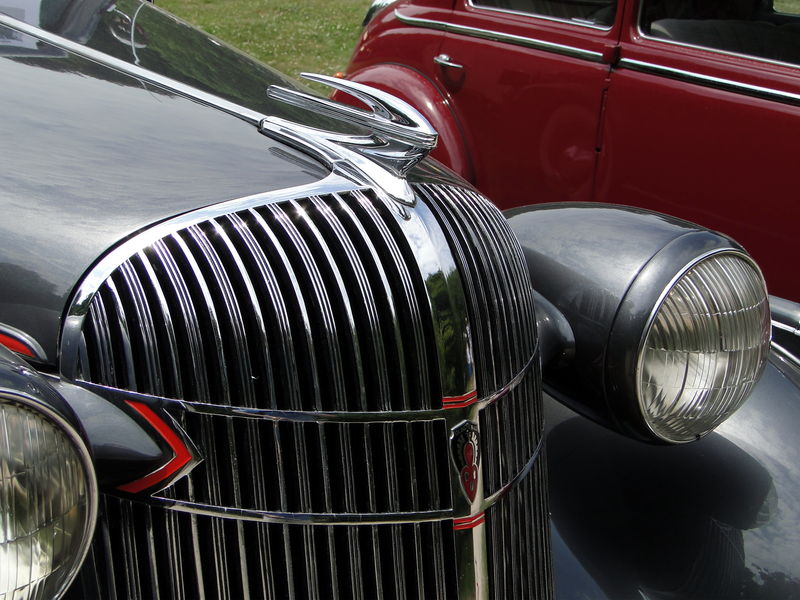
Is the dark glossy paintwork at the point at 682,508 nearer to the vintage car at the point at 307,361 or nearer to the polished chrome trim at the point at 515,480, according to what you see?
the vintage car at the point at 307,361

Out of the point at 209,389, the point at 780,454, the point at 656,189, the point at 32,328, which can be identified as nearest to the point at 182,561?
the point at 209,389

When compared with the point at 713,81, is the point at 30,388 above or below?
below

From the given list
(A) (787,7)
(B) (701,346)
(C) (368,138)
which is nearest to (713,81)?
(A) (787,7)

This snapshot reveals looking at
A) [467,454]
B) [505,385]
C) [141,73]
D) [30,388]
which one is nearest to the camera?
[30,388]

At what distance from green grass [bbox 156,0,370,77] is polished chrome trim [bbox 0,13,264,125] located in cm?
703

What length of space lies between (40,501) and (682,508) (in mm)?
1181

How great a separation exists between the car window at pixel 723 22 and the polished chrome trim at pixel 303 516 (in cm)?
248

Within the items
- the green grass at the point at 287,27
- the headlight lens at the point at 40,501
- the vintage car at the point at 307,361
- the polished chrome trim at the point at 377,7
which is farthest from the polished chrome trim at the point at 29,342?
the green grass at the point at 287,27

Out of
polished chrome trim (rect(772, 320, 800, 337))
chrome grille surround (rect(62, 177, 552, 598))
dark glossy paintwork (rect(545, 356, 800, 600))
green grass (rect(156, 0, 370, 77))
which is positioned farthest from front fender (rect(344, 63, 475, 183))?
green grass (rect(156, 0, 370, 77))

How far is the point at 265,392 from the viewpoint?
1201 mm

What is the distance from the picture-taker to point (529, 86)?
11.6 ft

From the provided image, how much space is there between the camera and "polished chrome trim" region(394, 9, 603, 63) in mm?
3424

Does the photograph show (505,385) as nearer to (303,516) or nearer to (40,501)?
(303,516)

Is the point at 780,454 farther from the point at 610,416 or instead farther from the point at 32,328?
the point at 32,328
